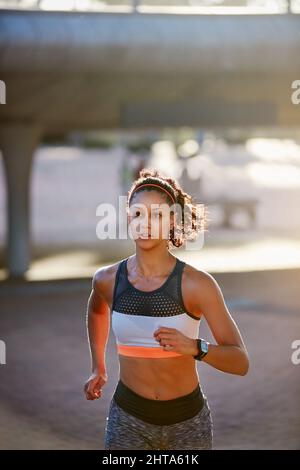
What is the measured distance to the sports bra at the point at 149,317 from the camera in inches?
164

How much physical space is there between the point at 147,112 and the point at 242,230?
12.4 meters

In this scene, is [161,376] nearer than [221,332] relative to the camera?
No

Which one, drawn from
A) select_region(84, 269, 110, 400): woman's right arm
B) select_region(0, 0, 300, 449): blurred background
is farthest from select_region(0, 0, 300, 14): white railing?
select_region(84, 269, 110, 400): woman's right arm

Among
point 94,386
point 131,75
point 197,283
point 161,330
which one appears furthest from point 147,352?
point 131,75

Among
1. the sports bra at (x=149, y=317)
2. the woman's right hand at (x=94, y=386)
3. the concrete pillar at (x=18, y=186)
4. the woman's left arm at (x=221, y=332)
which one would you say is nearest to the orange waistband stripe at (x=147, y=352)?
the sports bra at (x=149, y=317)

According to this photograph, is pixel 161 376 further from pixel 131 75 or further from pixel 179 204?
pixel 131 75

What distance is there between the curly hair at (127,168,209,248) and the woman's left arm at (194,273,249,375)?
13.2 inches

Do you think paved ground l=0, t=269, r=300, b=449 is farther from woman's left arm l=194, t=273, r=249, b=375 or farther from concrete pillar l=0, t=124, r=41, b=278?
concrete pillar l=0, t=124, r=41, b=278

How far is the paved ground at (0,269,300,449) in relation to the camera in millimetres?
8805

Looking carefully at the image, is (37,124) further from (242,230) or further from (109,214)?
(109,214)

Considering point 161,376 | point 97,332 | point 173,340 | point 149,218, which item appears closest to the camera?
point 173,340

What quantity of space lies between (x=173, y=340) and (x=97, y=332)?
0.86m

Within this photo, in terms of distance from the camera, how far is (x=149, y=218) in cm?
414

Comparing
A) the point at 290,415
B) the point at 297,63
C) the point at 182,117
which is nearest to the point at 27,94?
the point at 182,117
